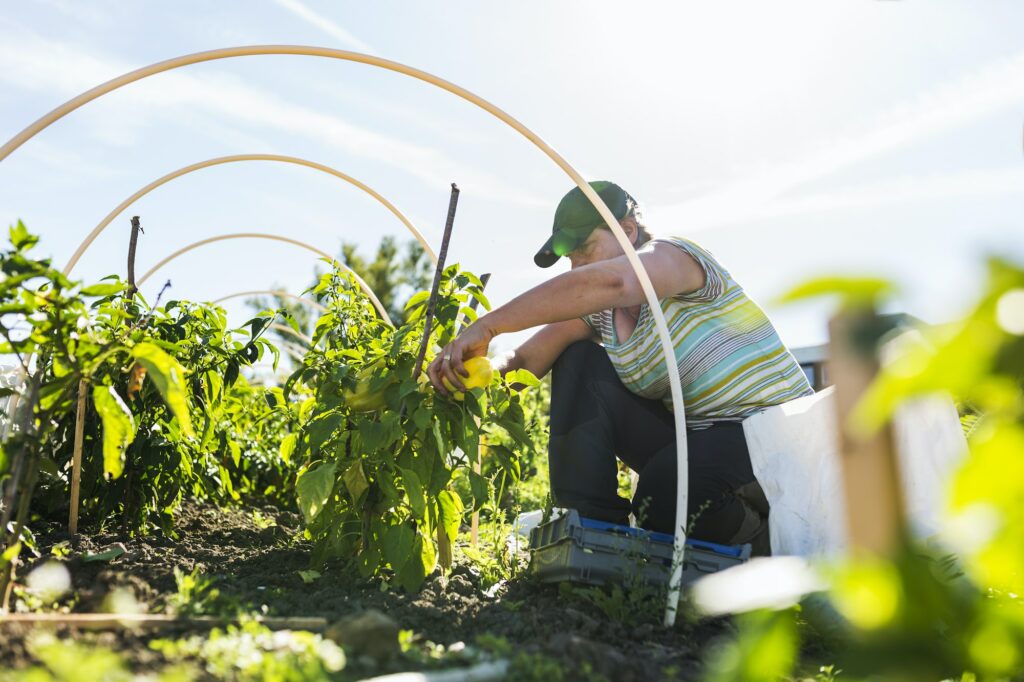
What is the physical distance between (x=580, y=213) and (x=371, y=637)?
1.75 meters

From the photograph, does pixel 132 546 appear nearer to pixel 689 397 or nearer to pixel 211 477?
pixel 211 477

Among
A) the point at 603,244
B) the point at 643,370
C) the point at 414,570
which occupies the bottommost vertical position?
the point at 414,570

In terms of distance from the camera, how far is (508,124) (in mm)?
2174

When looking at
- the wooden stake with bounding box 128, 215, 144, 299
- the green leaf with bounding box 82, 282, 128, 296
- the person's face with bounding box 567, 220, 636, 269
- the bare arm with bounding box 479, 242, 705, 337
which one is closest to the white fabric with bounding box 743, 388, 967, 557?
the bare arm with bounding box 479, 242, 705, 337

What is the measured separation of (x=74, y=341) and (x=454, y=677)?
3.26 feet

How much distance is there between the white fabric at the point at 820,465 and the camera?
6.73ft

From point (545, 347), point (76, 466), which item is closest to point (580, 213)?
point (545, 347)

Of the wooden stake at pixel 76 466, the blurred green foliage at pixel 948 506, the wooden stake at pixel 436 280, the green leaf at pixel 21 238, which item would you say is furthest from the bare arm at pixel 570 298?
the blurred green foliage at pixel 948 506

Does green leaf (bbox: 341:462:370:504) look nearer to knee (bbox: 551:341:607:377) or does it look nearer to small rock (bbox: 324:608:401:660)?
small rock (bbox: 324:608:401:660)

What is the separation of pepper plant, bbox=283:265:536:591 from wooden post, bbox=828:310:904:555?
4.82ft

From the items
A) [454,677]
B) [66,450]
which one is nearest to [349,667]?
[454,677]

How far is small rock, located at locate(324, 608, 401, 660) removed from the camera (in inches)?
55.8

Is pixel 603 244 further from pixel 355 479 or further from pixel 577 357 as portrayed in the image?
pixel 355 479

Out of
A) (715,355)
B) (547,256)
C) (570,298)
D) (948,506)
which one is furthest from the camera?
(547,256)
